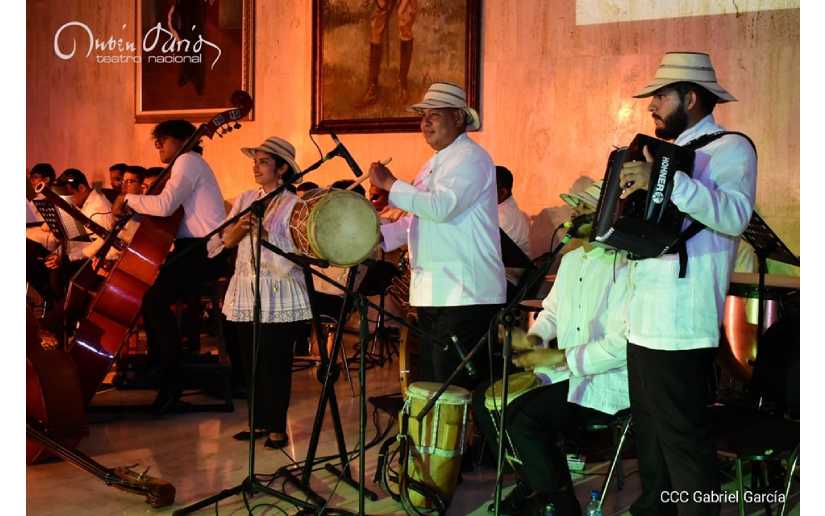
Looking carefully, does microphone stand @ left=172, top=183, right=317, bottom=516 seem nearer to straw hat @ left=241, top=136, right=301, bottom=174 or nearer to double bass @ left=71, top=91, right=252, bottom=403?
straw hat @ left=241, top=136, right=301, bottom=174

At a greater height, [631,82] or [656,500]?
[631,82]

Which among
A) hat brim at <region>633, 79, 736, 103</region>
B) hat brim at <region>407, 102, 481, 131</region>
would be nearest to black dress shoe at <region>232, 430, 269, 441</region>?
hat brim at <region>407, 102, 481, 131</region>

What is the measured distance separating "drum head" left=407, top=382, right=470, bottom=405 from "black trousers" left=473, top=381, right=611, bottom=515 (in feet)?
0.57

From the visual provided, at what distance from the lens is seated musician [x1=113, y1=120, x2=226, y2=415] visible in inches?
231

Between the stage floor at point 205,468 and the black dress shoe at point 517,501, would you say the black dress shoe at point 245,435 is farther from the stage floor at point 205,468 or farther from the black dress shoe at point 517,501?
the black dress shoe at point 517,501

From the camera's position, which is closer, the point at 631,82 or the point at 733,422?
the point at 733,422

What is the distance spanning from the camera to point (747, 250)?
609 cm

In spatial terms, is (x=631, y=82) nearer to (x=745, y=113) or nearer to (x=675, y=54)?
(x=745, y=113)

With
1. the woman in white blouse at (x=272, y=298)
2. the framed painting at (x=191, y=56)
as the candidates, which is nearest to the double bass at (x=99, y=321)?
the woman in white blouse at (x=272, y=298)

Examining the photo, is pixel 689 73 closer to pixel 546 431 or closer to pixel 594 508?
pixel 546 431

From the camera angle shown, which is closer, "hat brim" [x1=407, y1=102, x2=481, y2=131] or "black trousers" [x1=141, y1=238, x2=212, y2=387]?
"hat brim" [x1=407, y1=102, x2=481, y2=131]

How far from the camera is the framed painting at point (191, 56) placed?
9688mm
